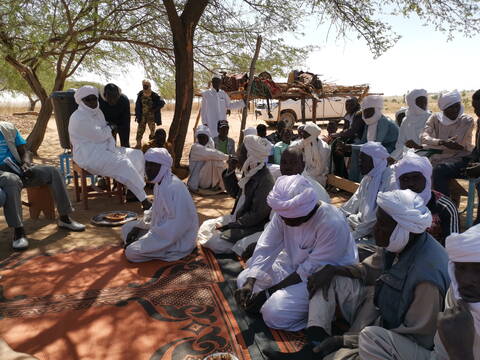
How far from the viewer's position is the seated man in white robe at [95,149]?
615 cm

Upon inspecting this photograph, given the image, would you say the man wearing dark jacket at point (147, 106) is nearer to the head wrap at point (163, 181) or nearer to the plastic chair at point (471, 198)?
the head wrap at point (163, 181)

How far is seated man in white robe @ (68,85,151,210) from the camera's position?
6148 millimetres

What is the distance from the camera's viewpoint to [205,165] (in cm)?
769

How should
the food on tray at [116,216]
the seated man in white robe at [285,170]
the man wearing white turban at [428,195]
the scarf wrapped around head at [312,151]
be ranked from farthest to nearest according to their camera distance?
1. the scarf wrapped around head at [312,151]
2. the food on tray at [116,216]
3. the seated man in white robe at [285,170]
4. the man wearing white turban at [428,195]

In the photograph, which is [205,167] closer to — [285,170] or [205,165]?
[205,165]

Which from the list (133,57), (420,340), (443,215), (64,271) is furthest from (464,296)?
(133,57)

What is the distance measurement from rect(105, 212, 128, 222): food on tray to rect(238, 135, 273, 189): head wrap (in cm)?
212

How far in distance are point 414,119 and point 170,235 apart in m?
4.51

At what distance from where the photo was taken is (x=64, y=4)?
9.14 meters

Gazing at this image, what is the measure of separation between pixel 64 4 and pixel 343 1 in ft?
19.4

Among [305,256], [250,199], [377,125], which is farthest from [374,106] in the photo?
[305,256]

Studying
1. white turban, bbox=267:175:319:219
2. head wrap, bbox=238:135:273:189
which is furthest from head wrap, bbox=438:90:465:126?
white turban, bbox=267:175:319:219

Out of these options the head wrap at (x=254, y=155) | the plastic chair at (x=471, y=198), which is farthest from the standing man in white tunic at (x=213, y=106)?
the plastic chair at (x=471, y=198)

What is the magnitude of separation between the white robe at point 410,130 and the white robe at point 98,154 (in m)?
4.05
